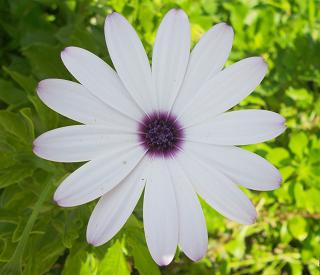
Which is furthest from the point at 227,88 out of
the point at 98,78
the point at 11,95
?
the point at 11,95

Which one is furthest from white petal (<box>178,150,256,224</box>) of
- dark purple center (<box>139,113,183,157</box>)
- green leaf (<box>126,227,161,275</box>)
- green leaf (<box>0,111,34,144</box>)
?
green leaf (<box>0,111,34,144</box>)

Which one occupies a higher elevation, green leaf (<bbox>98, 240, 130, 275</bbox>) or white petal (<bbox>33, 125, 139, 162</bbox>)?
white petal (<bbox>33, 125, 139, 162</bbox>)

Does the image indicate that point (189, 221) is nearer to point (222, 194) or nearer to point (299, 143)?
point (222, 194)

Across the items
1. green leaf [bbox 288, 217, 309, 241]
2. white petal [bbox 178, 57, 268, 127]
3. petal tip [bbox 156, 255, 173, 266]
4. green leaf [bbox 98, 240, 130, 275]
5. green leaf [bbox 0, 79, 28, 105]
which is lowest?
green leaf [bbox 288, 217, 309, 241]

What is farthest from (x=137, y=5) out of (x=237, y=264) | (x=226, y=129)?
(x=237, y=264)

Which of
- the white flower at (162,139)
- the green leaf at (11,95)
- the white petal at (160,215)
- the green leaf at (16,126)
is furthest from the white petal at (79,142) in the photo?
the green leaf at (11,95)

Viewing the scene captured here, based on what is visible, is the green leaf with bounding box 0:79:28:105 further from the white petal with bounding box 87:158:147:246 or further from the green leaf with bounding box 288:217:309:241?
the green leaf with bounding box 288:217:309:241

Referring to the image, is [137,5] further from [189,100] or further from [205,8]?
[189,100]
